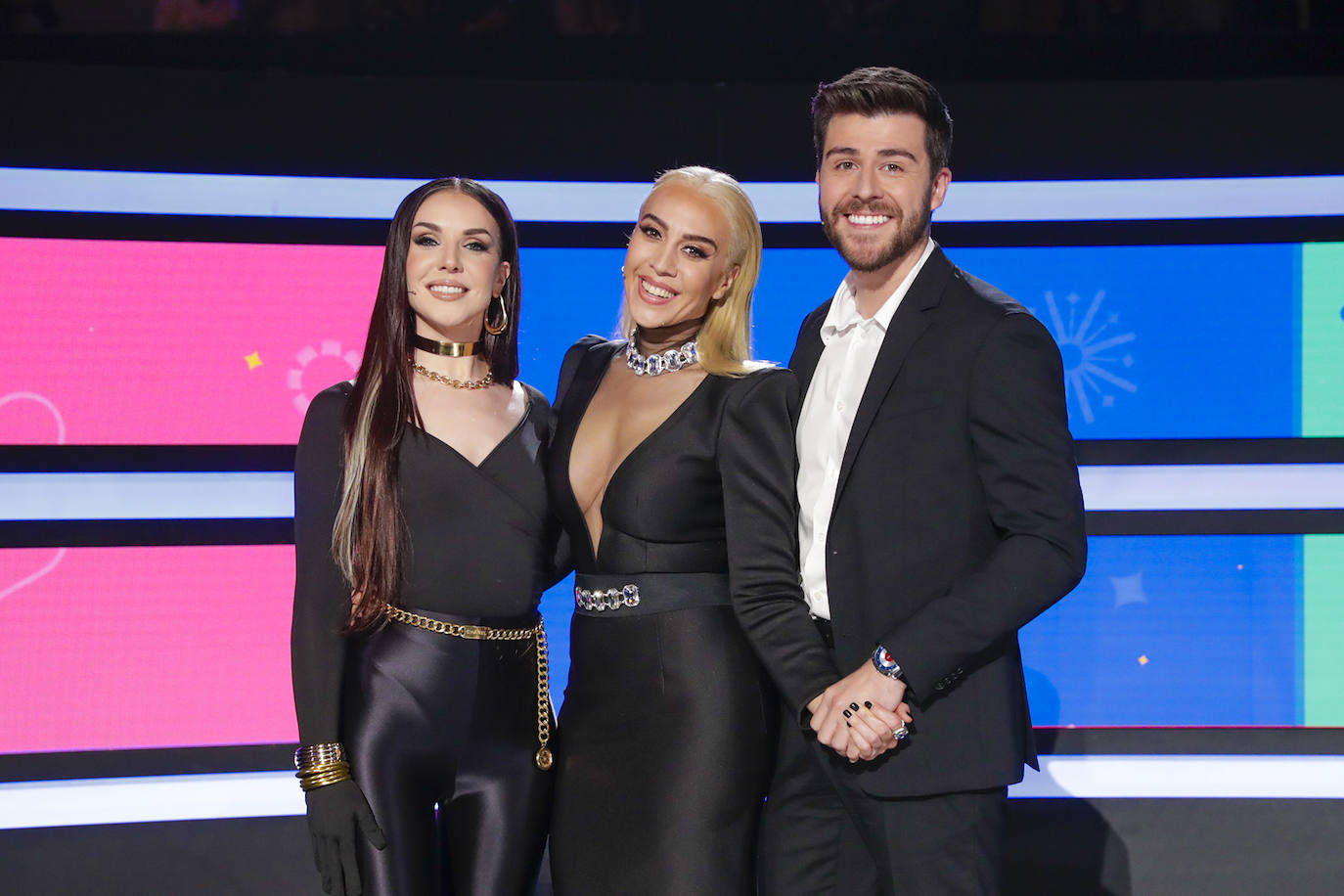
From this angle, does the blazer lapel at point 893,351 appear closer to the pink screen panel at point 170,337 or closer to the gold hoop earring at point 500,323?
the gold hoop earring at point 500,323

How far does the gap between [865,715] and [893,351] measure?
62 centimetres

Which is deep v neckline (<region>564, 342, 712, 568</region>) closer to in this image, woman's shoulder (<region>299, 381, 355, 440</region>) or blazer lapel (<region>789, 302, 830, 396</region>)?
blazer lapel (<region>789, 302, 830, 396</region>)

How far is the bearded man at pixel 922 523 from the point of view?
2039 millimetres

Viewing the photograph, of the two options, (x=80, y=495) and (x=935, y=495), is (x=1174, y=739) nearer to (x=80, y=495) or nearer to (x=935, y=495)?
(x=935, y=495)

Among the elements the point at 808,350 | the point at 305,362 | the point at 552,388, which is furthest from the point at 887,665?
the point at 305,362

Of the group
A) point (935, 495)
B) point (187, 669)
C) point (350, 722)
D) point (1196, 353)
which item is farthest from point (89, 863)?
point (1196, 353)

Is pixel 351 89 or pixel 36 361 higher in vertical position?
pixel 351 89

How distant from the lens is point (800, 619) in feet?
6.97

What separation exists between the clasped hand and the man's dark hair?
0.93m

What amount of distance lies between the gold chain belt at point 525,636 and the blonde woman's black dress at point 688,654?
4 centimetres

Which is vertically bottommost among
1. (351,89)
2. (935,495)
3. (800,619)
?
(800,619)

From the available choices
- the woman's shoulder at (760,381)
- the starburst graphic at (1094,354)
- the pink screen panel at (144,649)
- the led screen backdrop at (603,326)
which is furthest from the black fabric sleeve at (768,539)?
the pink screen panel at (144,649)

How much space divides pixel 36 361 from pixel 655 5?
200cm

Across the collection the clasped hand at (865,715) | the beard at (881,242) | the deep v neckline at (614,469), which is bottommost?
the clasped hand at (865,715)
